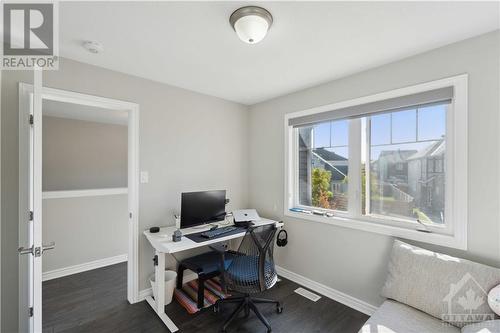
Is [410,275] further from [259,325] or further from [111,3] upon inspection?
[111,3]

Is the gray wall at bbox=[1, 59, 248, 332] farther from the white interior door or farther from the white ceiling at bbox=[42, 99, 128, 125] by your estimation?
the white ceiling at bbox=[42, 99, 128, 125]

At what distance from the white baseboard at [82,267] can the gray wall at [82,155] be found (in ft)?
3.77

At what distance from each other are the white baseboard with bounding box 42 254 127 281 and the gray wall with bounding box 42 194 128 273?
0.14ft

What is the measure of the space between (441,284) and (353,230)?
82 cm

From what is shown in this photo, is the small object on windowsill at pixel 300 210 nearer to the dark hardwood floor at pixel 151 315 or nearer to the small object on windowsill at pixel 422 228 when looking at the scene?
the dark hardwood floor at pixel 151 315

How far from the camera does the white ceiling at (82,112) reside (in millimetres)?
2850

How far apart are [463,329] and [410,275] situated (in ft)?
1.26

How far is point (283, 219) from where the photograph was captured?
10.1 feet

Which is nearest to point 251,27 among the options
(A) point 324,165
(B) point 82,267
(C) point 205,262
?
(A) point 324,165

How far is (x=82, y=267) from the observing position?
309cm

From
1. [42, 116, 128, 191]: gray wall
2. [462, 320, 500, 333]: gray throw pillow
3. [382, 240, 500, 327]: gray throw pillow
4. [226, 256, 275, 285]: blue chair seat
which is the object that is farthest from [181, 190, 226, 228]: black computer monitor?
[462, 320, 500, 333]: gray throw pillow

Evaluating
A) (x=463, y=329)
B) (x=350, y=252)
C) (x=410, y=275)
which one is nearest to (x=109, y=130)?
(x=350, y=252)

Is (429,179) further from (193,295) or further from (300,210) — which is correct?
(193,295)

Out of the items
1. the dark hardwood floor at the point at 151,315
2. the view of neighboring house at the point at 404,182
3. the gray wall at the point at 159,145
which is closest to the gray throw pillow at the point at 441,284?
the view of neighboring house at the point at 404,182
